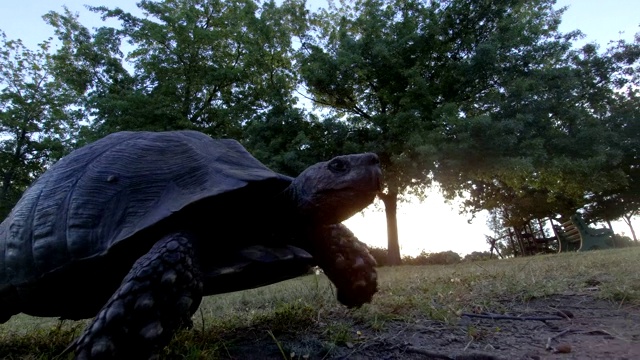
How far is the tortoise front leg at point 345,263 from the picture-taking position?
2.70 meters

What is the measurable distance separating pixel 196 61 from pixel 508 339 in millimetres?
16374

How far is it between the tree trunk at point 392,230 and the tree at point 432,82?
4 centimetres

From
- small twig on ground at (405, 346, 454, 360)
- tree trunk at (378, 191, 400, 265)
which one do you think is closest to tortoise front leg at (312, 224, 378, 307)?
small twig on ground at (405, 346, 454, 360)

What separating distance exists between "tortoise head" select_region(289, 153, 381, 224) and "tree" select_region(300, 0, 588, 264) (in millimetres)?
Result: 8879

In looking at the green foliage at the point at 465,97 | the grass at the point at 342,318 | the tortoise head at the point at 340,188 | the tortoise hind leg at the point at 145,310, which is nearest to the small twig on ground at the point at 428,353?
the grass at the point at 342,318

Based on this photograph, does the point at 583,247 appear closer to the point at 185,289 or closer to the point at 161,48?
the point at 185,289

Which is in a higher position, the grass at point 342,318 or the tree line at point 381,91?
the tree line at point 381,91

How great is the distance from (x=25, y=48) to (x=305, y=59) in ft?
52.9

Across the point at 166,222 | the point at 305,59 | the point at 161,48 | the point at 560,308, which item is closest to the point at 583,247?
the point at 305,59

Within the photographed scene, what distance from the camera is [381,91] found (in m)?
14.1

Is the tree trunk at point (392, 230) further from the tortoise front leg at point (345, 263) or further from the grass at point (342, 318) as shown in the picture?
the tortoise front leg at point (345, 263)

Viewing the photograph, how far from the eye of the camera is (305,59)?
1511 centimetres

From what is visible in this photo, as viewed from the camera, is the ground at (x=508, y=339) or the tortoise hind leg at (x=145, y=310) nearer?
the tortoise hind leg at (x=145, y=310)

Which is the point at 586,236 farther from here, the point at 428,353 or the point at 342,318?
the point at 428,353
